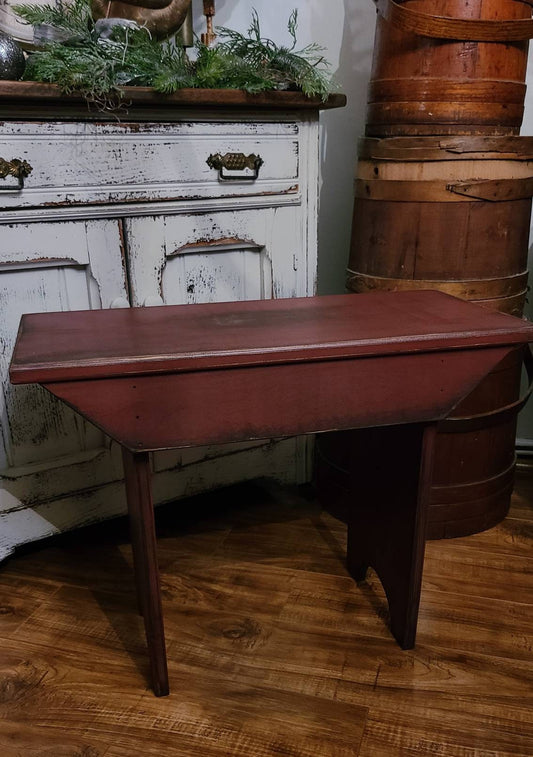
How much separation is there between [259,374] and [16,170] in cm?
72

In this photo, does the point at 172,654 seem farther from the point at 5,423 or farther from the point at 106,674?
the point at 5,423

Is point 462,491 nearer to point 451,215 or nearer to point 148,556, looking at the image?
point 451,215

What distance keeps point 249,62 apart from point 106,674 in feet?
4.61

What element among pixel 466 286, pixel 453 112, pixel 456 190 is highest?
pixel 453 112

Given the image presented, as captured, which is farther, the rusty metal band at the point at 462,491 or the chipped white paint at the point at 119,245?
the rusty metal band at the point at 462,491

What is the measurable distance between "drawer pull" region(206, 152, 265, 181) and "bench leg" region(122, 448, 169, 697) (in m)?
0.74

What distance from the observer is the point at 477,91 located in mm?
1602

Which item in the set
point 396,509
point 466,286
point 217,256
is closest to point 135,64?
point 217,256

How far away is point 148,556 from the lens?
4.03 ft

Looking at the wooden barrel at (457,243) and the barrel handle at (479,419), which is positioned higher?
the wooden barrel at (457,243)

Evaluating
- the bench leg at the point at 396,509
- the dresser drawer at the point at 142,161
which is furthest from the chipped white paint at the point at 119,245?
the bench leg at the point at 396,509

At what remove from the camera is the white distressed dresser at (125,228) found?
1464 mm

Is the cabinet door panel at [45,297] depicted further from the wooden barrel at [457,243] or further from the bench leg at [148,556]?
the wooden barrel at [457,243]

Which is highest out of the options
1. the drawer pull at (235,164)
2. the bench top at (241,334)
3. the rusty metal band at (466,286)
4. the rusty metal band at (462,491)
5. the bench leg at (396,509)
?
the drawer pull at (235,164)
